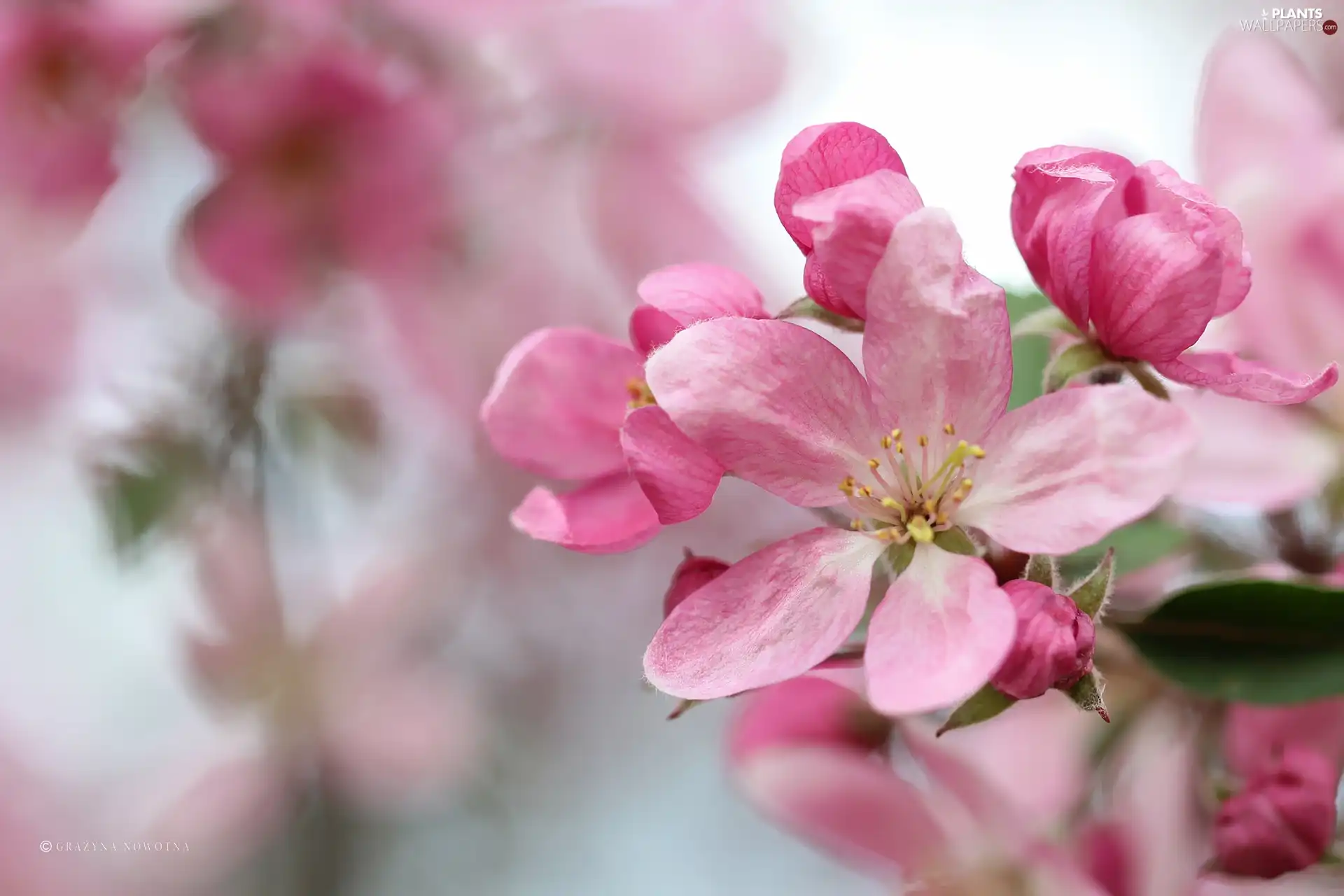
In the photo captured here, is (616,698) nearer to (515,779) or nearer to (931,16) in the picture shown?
(515,779)

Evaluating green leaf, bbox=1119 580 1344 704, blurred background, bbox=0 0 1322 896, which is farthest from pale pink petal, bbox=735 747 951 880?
blurred background, bbox=0 0 1322 896

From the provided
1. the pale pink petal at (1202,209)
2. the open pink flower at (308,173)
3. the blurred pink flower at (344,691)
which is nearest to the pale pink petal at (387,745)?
the blurred pink flower at (344,691)

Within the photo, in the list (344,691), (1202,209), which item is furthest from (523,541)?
(1202,209)

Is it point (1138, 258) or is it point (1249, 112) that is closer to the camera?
point (1138, 258)

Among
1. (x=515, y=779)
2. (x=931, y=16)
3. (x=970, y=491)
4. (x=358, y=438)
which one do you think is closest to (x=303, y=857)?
(x=515, y=779)

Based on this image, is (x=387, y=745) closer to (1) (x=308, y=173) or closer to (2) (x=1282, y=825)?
(1) (x=308, y=173)

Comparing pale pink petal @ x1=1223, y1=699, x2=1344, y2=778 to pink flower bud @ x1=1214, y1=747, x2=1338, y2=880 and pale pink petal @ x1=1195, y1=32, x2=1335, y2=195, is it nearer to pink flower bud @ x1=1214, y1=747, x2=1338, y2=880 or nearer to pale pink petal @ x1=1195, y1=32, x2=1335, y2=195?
pink flower bud @ x1=1214, y1=747, x2=1338, y2=880
